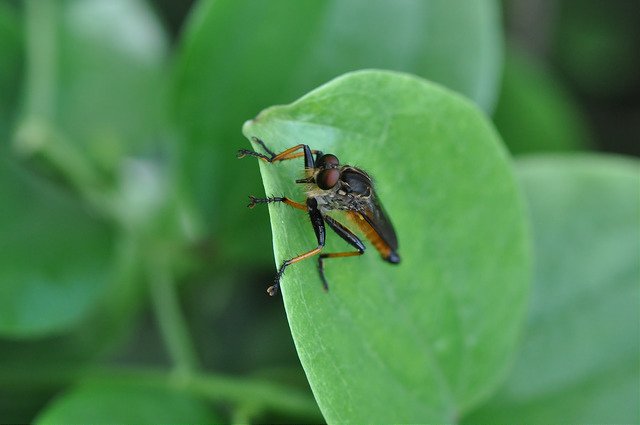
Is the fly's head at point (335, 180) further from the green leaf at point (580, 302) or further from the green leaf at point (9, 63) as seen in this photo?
the green leaf at point (9, 63)

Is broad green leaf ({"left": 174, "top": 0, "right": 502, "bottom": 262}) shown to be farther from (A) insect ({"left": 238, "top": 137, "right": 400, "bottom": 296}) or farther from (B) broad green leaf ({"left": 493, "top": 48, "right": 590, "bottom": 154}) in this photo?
(B) broad green leaf ({"left": 493, "top": 48, "right": 590, "bottom": 154})

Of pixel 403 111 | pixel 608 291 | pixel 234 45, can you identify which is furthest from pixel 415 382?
pixel 234 45

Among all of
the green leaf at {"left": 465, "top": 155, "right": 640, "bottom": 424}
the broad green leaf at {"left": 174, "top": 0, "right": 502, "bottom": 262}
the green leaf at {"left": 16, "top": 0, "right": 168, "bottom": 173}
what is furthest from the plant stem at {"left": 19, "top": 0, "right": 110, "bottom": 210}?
the green leaf at {"left": 465, "top": 155, "right": 640, "bottom": 424}

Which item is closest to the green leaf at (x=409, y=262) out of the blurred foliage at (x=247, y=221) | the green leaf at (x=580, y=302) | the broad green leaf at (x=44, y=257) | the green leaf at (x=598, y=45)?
the blurred foliage at (x=247, y=221)

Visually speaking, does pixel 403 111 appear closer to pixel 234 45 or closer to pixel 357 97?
pixel 357 97

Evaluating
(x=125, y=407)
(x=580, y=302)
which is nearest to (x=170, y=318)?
(x=125, y=407)

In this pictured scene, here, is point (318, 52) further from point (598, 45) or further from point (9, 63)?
point (598, 45)

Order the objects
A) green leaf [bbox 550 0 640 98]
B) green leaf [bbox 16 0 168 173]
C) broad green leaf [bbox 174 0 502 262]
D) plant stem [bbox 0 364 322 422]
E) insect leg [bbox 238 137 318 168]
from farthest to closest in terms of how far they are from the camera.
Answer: green leaf [bbox 550 0 640 98], green leaf [bbox 16 0 168 173], broad green leaf [bbox 174 0 502 262], plant stem [bbox 0 364 322 422], insect leg [bbox 238 137 318 168]
